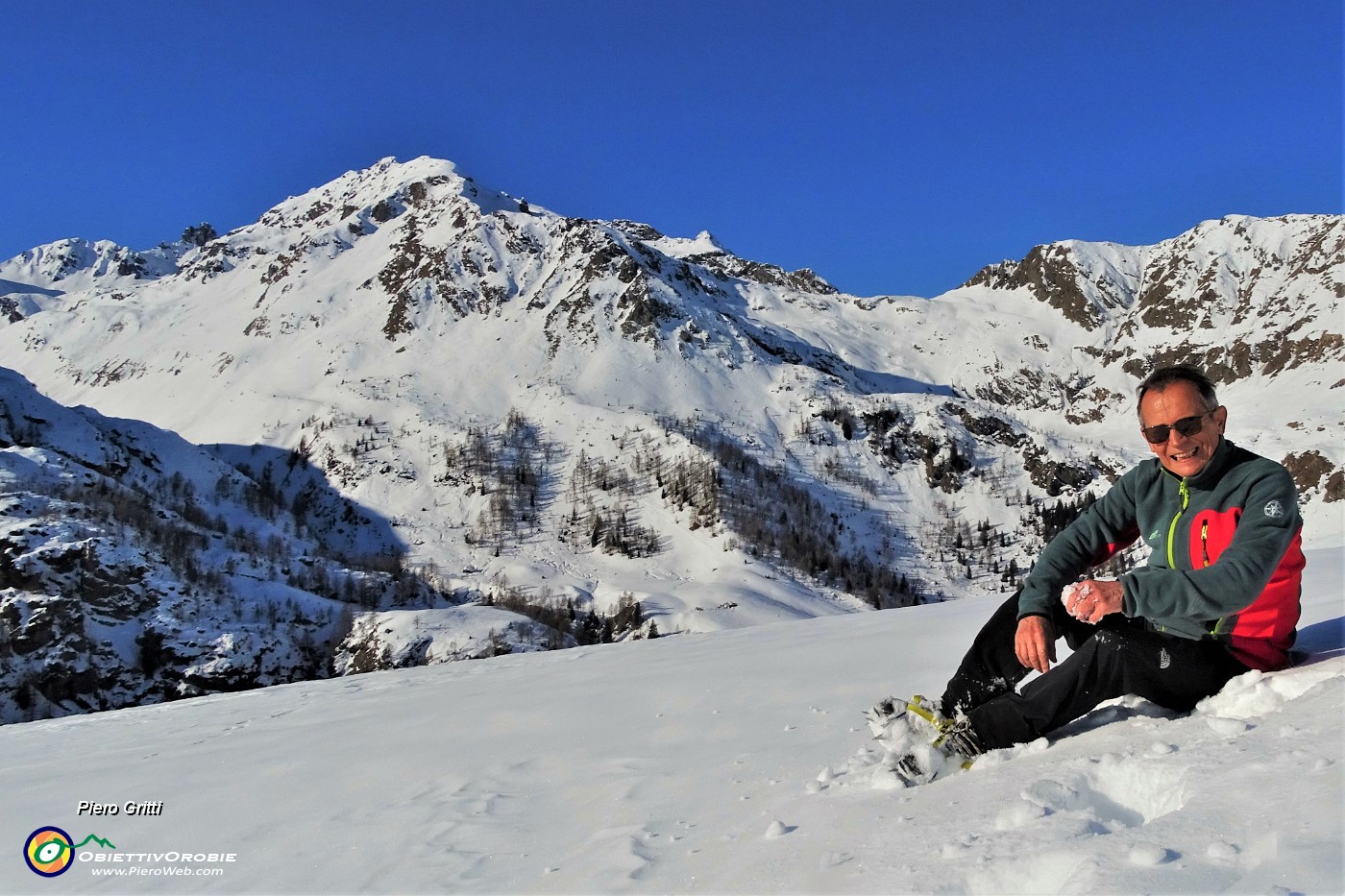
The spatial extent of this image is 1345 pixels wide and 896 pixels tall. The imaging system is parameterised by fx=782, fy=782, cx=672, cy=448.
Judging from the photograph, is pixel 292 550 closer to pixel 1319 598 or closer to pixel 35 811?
pixel 35 811

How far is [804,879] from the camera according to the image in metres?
2.72

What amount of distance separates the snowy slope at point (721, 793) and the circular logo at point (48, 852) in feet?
0.26

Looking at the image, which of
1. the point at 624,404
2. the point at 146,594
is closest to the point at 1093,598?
the point at 146,594

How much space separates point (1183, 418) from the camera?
368cm

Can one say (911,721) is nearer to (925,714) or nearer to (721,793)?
(925,714)

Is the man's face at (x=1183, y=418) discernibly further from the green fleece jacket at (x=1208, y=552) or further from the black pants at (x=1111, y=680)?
the black pants at (x=1111, y=680)

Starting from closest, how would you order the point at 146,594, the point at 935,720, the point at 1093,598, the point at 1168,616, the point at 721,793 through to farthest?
the point at 1168,616, the point at 1093,598, the point at 935,720, the point at 721,793, the point at 146,594

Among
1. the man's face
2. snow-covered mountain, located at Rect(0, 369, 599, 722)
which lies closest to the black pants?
the man's face

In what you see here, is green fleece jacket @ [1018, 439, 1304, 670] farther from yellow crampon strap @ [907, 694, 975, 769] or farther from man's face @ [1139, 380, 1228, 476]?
yellow crampon strap @ [907, 694, 975, 769]

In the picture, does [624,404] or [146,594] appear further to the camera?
[624,404]

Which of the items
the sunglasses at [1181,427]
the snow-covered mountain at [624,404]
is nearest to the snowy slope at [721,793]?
the sunglasses at [1181,427]

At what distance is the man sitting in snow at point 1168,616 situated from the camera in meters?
3.35

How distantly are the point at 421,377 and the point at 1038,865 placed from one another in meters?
121

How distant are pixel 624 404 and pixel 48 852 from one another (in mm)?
106288
